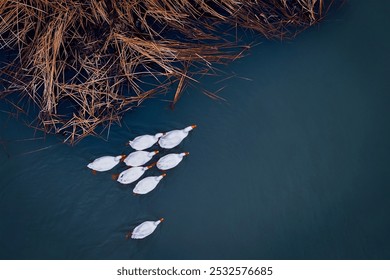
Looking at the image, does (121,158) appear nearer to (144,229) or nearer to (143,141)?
(143,141)

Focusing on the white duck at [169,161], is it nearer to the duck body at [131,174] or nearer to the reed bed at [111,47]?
the duck body at [131,174]

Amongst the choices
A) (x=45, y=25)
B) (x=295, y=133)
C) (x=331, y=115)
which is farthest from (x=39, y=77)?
(x=331, y=115)

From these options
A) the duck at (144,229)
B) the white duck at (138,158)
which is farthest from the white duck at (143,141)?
the duck at (144,229)

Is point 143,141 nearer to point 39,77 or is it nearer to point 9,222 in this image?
point 39,77

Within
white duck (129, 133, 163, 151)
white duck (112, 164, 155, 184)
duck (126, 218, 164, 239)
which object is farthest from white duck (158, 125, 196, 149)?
duck (126, 218, 164, 239)

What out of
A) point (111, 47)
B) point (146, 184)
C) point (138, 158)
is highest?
point (111, 47)

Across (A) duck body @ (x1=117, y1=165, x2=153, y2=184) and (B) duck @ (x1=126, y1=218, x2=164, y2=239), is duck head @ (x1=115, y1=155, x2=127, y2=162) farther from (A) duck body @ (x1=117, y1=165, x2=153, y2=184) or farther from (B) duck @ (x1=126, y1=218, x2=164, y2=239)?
(B) duck @ (x1=126, y1=218, x2=164, y2=239)

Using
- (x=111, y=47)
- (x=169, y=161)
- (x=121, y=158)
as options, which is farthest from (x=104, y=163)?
(x=111, y=47)
